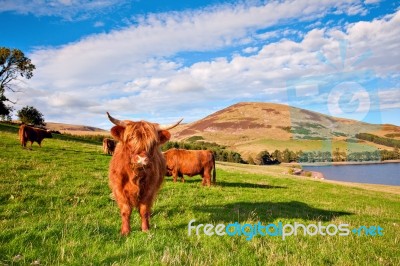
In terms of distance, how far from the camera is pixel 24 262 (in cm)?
383

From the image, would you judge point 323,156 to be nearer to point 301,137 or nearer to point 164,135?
point 301,137

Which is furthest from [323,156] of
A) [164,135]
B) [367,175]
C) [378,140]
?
[164,135]

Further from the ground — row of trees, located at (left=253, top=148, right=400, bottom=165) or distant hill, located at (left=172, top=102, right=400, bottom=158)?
distant hill, located at (left=172, top=102, right=400, bottom=158)

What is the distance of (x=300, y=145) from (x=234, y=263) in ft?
469

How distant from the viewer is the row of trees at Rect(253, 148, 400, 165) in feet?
363

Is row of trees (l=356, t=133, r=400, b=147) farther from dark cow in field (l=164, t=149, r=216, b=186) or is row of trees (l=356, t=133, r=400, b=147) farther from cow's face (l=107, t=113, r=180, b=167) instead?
cow's face (l=107, t=113, r=180, b=167)

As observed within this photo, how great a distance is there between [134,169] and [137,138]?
64 cm

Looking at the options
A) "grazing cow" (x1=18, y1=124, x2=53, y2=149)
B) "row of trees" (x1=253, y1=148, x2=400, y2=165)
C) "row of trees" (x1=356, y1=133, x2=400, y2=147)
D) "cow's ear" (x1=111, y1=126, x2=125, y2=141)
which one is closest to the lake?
"row of trees" (x1=253, y1=148, x2=400, y2=165)

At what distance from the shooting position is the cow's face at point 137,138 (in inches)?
235

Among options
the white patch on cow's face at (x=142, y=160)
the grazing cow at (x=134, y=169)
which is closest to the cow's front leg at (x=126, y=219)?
the grazing cow at (x=134, y=169)

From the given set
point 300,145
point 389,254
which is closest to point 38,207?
point 389,254

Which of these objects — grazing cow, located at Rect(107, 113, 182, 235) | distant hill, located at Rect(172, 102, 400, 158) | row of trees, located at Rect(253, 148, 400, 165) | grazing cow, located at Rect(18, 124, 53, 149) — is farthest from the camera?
distant hill, located at Rect(172, 102, 400, 158)

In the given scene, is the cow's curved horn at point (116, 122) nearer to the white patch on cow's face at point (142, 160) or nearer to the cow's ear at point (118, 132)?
the cow's ear at point (118, 132)

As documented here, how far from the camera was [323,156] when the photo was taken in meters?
124
